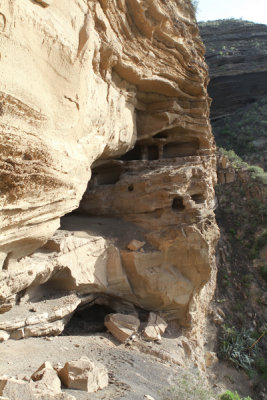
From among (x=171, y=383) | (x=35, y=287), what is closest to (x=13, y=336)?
(x=35, y=287)

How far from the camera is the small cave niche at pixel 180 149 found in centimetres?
1051

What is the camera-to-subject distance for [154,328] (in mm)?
6793

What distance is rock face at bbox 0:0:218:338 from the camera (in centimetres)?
390

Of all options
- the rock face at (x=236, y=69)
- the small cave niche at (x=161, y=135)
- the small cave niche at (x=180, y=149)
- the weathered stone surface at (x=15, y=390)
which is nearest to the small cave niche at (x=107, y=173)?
the small cave niche at (x=161, y=135)

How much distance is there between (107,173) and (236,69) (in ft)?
59.8

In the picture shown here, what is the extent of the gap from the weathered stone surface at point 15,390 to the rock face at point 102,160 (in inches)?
69.0

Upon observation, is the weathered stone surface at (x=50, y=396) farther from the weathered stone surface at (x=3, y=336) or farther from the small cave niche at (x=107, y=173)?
the small cave niche at (x=107, y=173)

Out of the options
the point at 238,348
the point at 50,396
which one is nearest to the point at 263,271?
the point at 238,348

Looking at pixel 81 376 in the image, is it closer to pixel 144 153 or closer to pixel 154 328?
pixel 154 328

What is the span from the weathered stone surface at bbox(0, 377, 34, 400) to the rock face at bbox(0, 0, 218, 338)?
5.75ft

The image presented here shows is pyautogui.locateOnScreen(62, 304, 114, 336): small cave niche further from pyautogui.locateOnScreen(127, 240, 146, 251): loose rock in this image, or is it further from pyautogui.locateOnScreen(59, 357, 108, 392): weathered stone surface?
pyautogui.locateOnScreen(59, 357, 108, 392): weathered stone surface

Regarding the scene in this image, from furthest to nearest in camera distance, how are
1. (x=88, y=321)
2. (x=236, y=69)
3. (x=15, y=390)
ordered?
(x=236, y=69), (x=88, y=321), (x=15, y=390)

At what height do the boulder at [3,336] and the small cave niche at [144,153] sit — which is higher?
the small cave niche at [144,153]

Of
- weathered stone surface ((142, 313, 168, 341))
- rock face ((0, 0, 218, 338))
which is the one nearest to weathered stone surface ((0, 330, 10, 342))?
rock face ((0, 0, 218, 338))
